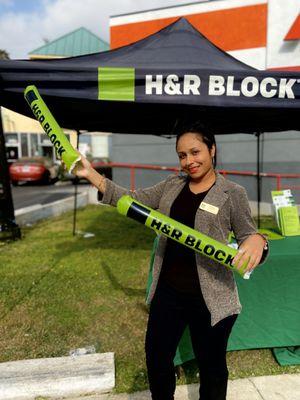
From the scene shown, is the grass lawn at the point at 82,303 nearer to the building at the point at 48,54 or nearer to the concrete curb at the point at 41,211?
the concrete curb at the point at 41,211

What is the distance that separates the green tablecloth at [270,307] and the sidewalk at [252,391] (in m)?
Answer: 0.25

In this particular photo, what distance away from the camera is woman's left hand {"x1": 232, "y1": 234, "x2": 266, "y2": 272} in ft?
5.04

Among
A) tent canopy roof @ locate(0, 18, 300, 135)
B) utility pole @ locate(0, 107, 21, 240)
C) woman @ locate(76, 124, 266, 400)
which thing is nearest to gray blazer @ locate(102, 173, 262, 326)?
woman @ locate(76, 124, 266, 400)

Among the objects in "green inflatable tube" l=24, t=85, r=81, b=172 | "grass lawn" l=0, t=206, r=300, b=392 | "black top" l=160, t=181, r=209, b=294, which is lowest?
"grass lawn" l=0, t=206, r=300, b=392

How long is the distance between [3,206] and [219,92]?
16.3 feet

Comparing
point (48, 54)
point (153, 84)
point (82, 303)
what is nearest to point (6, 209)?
point (82, 303)

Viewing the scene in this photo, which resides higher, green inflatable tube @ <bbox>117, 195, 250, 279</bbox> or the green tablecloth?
green inflatable tube @ <bbox>117, 195, 250, 279</bbox>

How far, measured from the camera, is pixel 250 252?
157 cm

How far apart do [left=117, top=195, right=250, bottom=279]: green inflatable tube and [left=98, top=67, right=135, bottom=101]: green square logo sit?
1300mm

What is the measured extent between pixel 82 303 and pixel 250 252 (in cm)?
283

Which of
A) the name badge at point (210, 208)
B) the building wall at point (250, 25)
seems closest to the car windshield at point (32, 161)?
the building wall at point (250, 25)

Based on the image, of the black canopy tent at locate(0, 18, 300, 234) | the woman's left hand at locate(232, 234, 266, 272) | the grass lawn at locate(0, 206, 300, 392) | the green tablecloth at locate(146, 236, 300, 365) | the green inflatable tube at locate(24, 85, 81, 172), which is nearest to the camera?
the woman's left hand at locate(232, 234, 266, 272)

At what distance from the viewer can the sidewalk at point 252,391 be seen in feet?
8.20

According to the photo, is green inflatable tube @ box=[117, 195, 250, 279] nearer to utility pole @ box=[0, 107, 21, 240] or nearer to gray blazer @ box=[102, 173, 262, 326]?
gray blazer @ box=[102, 173, 262, 326]
